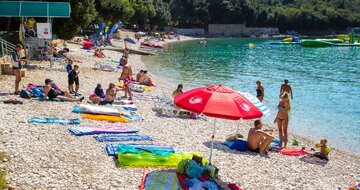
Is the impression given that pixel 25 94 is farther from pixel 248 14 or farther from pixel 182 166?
pixel 248 14

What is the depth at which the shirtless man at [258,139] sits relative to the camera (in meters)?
12.0

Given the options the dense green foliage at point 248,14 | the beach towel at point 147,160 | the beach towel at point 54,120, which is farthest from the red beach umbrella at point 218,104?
the dense green foliage at point 248,14

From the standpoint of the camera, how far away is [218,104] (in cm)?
830

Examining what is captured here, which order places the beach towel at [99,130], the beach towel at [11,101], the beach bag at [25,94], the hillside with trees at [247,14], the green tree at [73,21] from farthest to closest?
the hillside with trees at [247,14]
the green tree at [73,21]
the beach bag at [25,94]
the beach towel at [11,101]
the beach towel at [99,130]

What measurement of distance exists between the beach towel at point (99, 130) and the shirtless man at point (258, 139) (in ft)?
11.8

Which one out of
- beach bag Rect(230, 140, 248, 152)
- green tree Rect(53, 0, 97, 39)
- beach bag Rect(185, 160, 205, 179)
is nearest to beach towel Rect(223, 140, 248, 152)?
beach bag Rect(230, 140, 248, 152)

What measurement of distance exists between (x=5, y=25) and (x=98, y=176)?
25849 mm

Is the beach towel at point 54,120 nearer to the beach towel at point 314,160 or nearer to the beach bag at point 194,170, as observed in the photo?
the beach bag at point 194,170

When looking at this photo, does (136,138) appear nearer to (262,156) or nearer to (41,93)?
(262,156)

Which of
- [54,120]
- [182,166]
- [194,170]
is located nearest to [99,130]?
[54,120]

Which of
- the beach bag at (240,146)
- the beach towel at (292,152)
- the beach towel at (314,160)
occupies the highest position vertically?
the beach bag at (240,146)

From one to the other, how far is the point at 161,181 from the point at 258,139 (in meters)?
4.60

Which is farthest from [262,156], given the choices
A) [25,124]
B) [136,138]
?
[25,124]

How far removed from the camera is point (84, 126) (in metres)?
12.2
